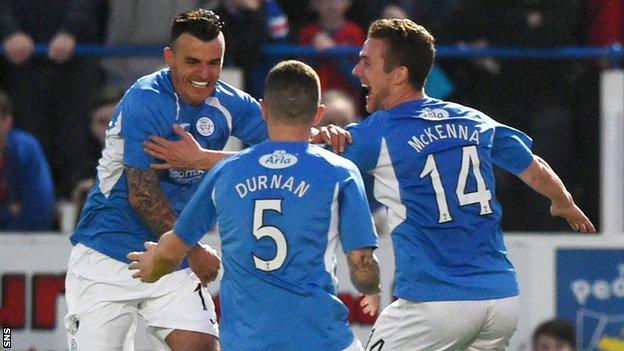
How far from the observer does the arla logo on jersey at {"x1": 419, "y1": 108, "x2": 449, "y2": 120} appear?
24.6 ft

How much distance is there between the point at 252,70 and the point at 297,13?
2.89ft

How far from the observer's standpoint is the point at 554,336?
1112 centimetres

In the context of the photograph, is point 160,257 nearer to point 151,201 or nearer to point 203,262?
point 203,262

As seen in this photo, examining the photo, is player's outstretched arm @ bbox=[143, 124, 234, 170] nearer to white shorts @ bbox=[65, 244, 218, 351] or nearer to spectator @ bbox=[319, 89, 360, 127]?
white shorts @ bbox=[65, 244, 218, 351]

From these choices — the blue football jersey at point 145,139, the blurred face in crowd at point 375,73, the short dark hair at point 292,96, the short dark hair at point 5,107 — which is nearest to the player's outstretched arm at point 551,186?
the blurred face in crowd at point 375,73

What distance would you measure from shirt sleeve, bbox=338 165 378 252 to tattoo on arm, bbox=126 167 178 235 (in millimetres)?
1423

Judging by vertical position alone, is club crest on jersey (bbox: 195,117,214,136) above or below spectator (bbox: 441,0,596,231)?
below

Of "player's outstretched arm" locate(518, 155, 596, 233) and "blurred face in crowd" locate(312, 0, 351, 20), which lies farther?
"blurred face in crowd" locate(312, 0, 351, 20)

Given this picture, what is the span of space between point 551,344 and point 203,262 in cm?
426

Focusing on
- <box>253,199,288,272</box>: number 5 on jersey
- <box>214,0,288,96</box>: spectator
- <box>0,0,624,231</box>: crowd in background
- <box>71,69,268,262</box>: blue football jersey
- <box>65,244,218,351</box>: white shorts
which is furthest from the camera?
<box>0,0,624,231</box>: crowd in background

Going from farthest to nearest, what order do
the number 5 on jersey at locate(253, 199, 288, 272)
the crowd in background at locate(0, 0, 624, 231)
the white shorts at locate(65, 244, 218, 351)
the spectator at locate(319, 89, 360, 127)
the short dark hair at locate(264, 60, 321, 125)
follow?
1. the crowd in background at locate(0, 0, 624, 231)
2. the spectator at locate(319, 89, 360, 127)
3. the white shorts at locate(65, 244, 218, 351)
4. the short dark hair at locate(264, 60, 321, 125)
5. the number 5 on jersey at locate(253, 199, 288, 272)

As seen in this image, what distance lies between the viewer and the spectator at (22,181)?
36.7ft

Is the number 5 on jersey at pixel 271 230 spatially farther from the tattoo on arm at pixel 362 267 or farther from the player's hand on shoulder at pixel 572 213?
the player's hand on shoulder at pixel 572 213

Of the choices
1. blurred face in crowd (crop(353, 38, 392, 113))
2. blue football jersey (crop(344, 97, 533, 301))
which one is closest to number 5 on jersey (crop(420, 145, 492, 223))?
blue football jersey (crop(344, 97, 533, 301))
